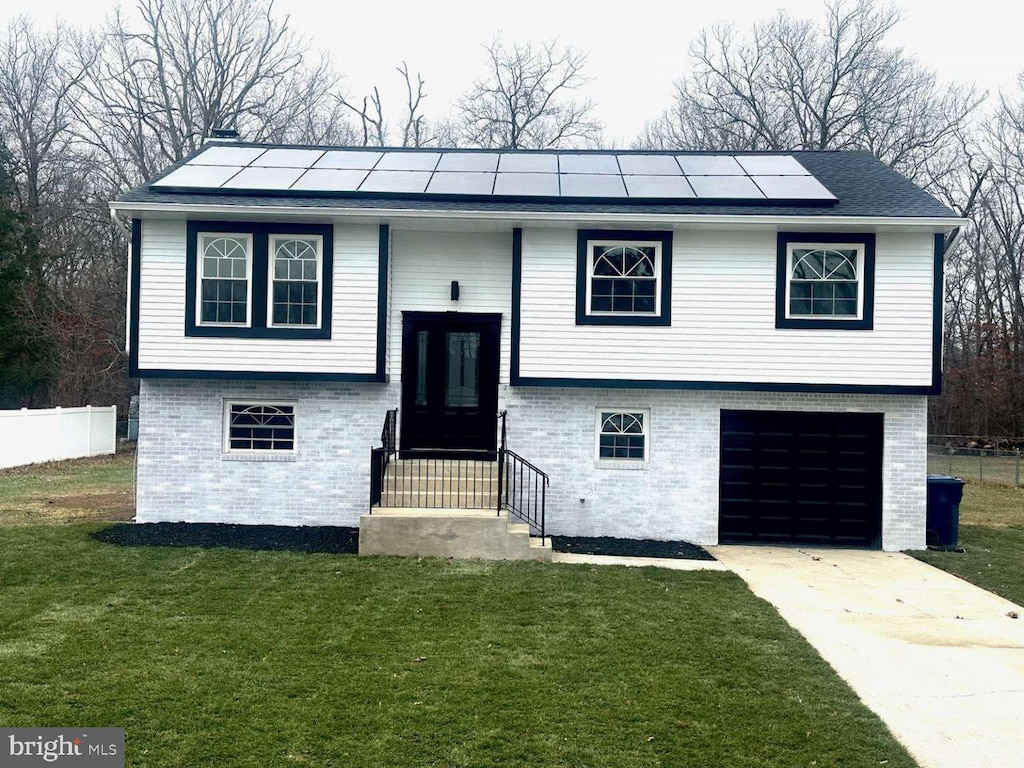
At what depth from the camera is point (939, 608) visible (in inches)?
314

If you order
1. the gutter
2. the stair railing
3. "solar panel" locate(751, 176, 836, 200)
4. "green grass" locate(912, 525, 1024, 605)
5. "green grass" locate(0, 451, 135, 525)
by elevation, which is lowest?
"green grass" locate(912, 525, 1024, 605)

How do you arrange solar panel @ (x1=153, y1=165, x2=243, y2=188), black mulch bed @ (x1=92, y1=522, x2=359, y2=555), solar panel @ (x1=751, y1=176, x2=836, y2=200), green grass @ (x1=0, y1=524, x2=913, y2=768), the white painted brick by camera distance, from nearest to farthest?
1. green grass @ (x1=0, y1=524, x2=913, y2=768)
2. black mulch bed @ (x1=92, y1=522, x2=359, y2=555)
3. the white painted brick
4. solar panel @ (x1=751, y1=176, x2=836, y2=200)
5. solar panel @ (x1=153, y1=165, x2=243, y2=188)

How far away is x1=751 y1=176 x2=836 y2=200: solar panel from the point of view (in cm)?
1111

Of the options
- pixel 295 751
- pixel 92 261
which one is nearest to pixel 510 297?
pixel 295 751

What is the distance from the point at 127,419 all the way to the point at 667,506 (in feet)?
76.2

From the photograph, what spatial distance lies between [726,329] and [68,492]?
1253cm

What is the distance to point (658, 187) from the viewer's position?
11734 millimetres

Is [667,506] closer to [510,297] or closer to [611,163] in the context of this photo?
[510,297]

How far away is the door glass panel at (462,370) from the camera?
1157 cm

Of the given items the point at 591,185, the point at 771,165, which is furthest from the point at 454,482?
the point at 771,165

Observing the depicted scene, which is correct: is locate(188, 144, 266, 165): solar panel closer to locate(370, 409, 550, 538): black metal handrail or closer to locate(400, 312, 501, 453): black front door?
locate(400, 312, 501, 453): black front door

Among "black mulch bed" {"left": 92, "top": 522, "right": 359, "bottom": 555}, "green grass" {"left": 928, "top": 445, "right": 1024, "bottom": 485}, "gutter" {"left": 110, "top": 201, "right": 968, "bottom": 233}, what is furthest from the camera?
"green grass" {"left": 928, "top": 445, "right": 1024, "bottom": 485}

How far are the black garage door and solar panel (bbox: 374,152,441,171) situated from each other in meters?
6.27

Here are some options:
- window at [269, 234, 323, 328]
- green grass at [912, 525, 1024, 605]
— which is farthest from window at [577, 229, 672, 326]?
green grass at [912, 525, 1024, 605]
